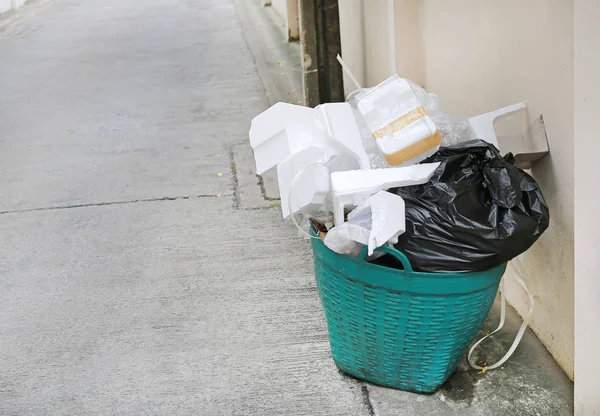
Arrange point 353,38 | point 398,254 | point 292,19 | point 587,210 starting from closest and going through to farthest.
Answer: point 587,210 → point 398,254 → point 353,38 → point 292,19

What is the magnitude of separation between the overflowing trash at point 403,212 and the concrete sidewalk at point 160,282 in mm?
273

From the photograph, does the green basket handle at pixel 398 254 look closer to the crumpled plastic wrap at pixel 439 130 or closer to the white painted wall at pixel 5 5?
the crumpled plastic wrap at pixel 439 130

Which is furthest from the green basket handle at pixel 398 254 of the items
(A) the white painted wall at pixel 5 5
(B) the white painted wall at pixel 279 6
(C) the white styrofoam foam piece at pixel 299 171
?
(A) the white painted wall at pixel 5 5

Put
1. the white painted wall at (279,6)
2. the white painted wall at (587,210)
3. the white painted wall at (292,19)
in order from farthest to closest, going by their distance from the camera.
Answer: the white painted wall at (279,6)
the white painted wall at (292,19)
the white painted wall at (587,210)

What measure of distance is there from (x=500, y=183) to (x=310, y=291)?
1394mm

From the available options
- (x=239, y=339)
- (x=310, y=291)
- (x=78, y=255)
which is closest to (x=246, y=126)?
(x=78, y=255)

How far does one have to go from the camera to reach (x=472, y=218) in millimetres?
2363

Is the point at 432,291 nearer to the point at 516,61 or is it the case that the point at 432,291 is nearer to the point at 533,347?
the point at 533,347

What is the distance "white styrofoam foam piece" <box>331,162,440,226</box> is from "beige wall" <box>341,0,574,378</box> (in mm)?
522

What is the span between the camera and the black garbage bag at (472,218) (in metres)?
2.34

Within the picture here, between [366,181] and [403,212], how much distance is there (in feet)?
0.61

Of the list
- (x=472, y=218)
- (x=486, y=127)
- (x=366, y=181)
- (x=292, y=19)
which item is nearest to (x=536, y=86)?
(x=486, y=127)

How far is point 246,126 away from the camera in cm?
636

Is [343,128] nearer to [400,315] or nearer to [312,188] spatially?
[312,188]
